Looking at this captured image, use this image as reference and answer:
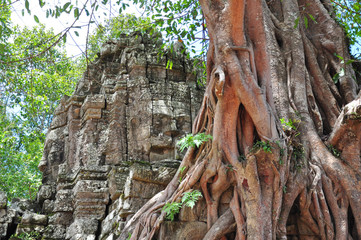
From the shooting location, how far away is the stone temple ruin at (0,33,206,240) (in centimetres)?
588

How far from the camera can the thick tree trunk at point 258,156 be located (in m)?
4.06

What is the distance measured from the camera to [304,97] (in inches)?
198

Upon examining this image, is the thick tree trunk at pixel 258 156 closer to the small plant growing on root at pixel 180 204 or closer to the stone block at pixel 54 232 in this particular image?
the small plant growing on root at pixel 180 204

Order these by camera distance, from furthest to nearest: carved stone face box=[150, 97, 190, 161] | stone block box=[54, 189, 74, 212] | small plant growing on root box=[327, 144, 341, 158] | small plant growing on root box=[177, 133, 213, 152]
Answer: carved stone face box=[150, 97, 190, 161], stone block box=[54, 189, 74, 212], small plant growing on root box=[327, 144, 341, 158], small plant growing on root box=[177, 133, 213, 152]

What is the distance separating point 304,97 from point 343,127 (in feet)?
2.37

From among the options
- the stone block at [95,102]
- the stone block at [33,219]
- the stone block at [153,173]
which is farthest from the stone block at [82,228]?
the stone block at [95,102]

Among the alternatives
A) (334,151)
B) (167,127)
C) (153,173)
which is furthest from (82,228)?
(334,151)

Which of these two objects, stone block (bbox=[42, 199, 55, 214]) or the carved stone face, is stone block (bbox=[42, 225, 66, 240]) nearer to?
stone block (bbox=[42, 199, 55, 214])

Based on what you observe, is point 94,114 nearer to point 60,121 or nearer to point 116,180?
point 60,121

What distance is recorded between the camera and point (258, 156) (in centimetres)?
409

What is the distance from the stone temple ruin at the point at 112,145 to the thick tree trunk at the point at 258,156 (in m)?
1.36

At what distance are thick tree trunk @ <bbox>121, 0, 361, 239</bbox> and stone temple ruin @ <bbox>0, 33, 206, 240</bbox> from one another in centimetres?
136

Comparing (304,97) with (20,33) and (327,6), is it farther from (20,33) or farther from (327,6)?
(20,33)

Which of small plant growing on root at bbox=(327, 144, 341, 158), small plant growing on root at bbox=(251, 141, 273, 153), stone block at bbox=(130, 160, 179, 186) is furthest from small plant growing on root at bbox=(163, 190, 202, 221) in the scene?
small plant growing on root at bbox=(327, 144, 341, 158)
